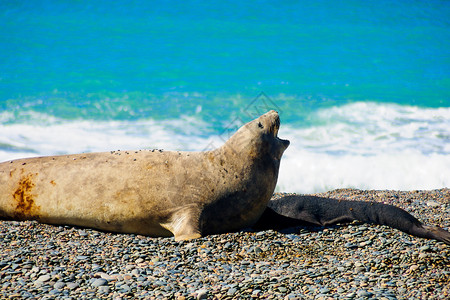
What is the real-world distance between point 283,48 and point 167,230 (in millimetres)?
17092

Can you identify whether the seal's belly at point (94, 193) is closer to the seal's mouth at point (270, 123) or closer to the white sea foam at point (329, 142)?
the seal's mouth at point (270, 123)

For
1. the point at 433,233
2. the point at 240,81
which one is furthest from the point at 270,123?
the point at 240,81

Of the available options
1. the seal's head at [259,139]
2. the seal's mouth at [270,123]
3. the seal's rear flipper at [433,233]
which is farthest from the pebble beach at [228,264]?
the seal's mouth at [270,123]

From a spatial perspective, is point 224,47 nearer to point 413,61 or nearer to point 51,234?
point 413,61

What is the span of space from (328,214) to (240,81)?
46.2 feet

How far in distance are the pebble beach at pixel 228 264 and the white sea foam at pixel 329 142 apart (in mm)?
5326

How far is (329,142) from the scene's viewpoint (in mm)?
14508

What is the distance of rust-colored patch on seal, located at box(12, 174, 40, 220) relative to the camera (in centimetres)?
604

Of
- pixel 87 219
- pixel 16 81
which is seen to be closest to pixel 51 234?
pixel 87 219

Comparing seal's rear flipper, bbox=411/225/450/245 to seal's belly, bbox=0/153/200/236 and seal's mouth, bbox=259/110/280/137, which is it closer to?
seal's mouth, bbox=259/110/280/137

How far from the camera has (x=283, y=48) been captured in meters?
21.7

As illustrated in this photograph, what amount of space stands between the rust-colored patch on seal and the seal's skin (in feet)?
8.89

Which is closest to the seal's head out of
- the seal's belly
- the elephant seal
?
the elephant seal

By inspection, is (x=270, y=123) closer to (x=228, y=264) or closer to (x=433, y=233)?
(x=228, y=264)
